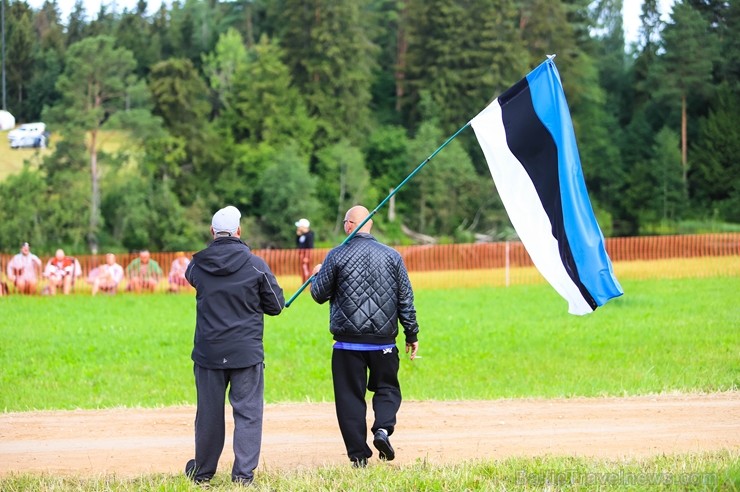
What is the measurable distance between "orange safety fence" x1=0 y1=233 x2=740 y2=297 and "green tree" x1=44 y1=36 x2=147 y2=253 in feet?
68.7

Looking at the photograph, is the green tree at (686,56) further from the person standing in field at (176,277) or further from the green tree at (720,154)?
the person standing in field at (176,277)

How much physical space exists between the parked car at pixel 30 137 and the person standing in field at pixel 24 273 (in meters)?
22.5

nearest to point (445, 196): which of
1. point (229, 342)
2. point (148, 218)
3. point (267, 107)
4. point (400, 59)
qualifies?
point (267, 107)

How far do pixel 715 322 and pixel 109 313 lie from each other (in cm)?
1237

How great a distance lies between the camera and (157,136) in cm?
5550

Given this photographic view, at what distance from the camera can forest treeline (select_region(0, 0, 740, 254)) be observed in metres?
52.6

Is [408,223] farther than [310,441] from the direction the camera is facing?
Yes

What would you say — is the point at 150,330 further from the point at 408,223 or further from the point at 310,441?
the point at 408,223

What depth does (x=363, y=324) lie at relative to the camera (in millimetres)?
8031

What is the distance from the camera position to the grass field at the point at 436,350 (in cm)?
1321

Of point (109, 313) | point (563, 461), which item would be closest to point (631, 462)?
point (563, 461)

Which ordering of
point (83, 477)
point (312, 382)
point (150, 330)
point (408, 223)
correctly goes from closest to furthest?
1. point (83, 477)
2. point (312, 382)
3. point (150, 330)
4. point (408, 223)

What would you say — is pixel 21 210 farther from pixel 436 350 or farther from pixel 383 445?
pixel 383 445

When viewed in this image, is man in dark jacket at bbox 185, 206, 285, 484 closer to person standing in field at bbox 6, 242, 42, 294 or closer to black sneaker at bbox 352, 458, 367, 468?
black sneaker at bbox 352, 458, 367, 468
